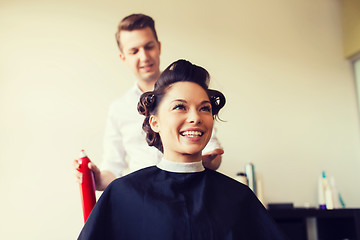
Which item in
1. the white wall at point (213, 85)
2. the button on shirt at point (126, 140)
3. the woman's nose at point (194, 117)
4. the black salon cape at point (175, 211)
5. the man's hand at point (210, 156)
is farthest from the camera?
the white wall at point (213, 85)

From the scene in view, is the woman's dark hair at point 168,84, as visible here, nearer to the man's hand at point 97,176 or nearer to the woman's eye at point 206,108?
the woman's eye at point 206,108

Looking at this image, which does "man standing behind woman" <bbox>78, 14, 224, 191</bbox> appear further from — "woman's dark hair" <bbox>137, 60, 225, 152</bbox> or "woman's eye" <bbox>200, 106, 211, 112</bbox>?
"woman's eye" <bbox>200, 106, 211, 112</bbox>

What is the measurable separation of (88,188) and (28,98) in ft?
4.11

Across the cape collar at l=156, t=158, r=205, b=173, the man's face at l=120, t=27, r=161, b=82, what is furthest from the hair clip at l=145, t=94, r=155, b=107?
the man's face at l=120, t=27, r=161, b=82

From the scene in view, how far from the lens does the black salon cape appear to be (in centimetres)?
115

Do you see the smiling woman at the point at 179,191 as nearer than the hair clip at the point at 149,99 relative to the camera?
Yes

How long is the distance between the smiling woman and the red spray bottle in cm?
21

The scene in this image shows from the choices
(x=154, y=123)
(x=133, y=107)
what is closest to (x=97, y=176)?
(x=154, y=123)

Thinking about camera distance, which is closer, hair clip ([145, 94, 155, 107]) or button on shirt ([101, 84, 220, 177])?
hair clip ([145, 94, 155, 107])

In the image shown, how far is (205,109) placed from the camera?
4.41 ft

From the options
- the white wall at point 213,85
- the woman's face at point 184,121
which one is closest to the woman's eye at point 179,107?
the woman's face at point 184,121

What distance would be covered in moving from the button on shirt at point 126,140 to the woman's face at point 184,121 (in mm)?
567

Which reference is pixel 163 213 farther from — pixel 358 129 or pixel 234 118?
pixel 358 129

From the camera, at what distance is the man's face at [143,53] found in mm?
2062
